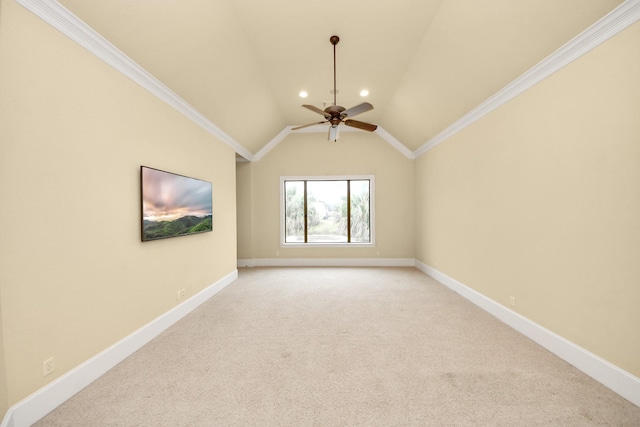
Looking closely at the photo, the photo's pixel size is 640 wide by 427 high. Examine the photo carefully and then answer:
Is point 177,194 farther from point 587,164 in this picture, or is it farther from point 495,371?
point 587,164

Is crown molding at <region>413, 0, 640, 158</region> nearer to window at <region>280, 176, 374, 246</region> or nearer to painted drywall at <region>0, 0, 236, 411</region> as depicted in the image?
window at <region>280, 176, 374, 246</region>

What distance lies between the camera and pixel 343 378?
236cm

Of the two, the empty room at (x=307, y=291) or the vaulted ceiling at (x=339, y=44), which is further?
the vaulted ceiling at (x=339, y=44)

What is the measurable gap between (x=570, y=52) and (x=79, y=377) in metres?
4.85

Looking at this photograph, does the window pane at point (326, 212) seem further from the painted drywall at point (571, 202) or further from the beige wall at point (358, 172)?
the painted drywall at point (571, 202)

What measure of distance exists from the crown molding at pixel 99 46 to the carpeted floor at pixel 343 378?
2726 millimetres

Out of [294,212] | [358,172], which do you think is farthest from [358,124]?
[294,212]

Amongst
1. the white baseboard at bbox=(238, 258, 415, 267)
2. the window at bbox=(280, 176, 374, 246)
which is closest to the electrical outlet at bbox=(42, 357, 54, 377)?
the white baseboard at bbox=(238, 258, 415, 267)

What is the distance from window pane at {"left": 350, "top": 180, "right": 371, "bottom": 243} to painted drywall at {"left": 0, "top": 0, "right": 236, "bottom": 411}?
4840 mm

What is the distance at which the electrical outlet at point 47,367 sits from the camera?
1974mm

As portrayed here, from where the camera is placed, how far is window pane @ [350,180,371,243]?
7.38 m

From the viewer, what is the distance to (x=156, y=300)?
3275 mm

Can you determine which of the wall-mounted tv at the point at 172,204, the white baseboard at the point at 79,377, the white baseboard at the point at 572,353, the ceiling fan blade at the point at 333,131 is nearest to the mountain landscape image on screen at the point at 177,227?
the wall-mounted tv at the point at 172,204

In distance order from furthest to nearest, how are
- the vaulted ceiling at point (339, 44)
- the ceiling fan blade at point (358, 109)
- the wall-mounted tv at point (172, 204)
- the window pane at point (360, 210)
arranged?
the window pane at point (360, 210) → the ceiling fan blade at point (358, 109) → the wall-mounted tv at point (172, 204) → the vaulted ceiling at point (339, 44)
